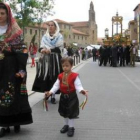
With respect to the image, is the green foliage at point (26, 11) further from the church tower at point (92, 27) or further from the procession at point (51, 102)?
the church tower at point (92, 27)

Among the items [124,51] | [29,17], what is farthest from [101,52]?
[29,17]

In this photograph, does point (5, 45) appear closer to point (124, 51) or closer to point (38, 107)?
point (38, 107)

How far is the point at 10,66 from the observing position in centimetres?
448

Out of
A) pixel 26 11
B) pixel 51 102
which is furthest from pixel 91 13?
pixel 51 102

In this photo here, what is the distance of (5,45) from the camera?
4.44 metres

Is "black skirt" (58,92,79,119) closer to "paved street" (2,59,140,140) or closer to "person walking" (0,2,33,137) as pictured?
"paved street" (2,59,140,140)

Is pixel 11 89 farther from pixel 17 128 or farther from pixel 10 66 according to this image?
pixel 17 128

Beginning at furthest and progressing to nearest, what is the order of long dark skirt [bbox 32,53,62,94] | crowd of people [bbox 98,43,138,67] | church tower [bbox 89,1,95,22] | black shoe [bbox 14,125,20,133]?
1. church tower [bbox 89,1,95,22]
2. crowd of people [bbox 98,43,138,67]
3. long dark skirt [bbox 32,53,62,94]
4. black shoe [bbox 14,125,20,133]

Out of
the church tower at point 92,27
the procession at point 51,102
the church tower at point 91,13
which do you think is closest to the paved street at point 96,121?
the procession at point 51,102

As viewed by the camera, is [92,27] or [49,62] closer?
[49,62]

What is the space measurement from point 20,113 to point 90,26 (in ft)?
509

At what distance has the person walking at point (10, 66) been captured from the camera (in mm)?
4449

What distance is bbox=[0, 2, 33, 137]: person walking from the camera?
4449mm

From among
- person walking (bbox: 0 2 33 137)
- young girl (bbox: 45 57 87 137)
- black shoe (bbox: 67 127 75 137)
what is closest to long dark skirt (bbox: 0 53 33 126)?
person walking (bbox: 0 2 33 137)
